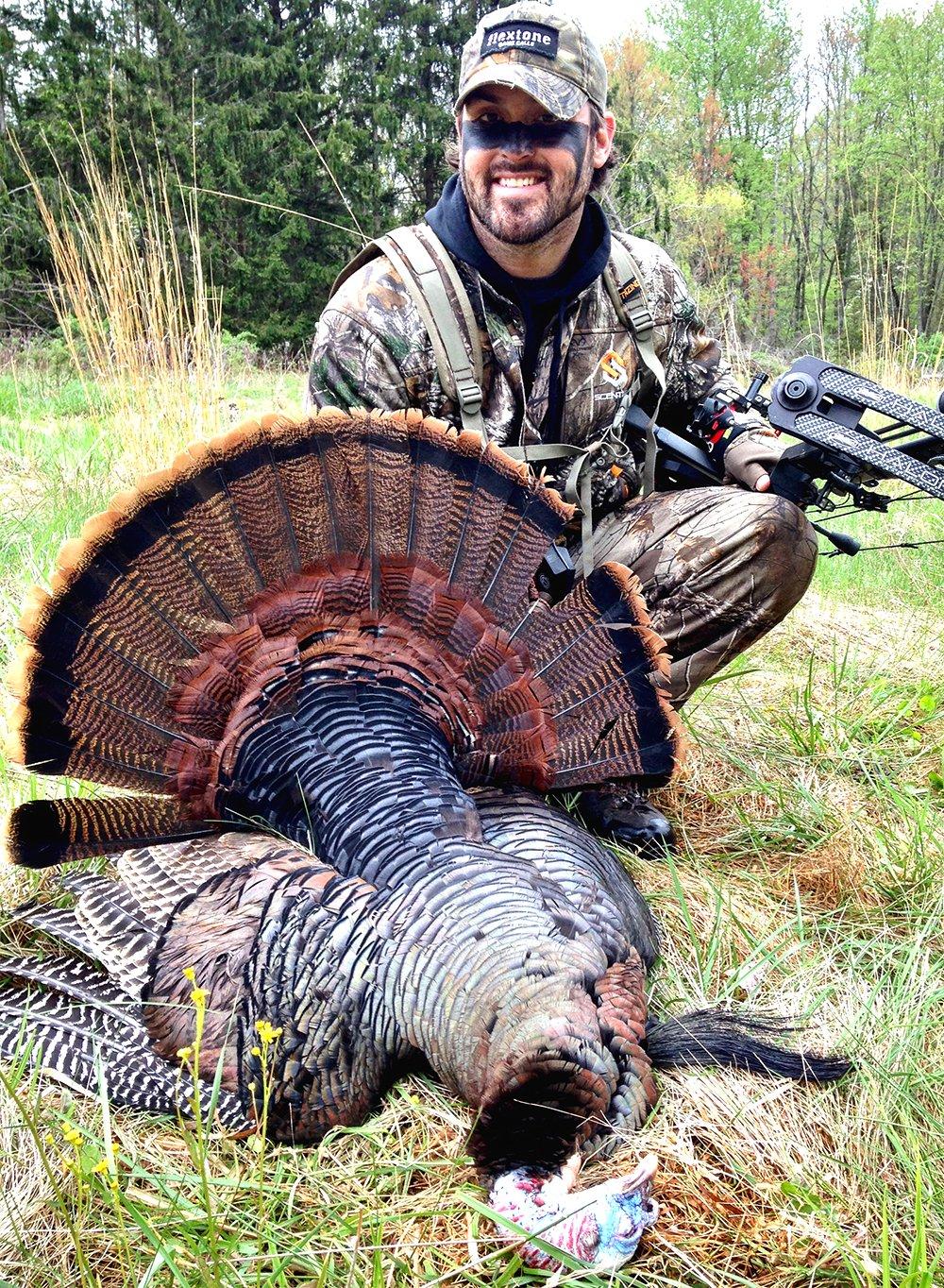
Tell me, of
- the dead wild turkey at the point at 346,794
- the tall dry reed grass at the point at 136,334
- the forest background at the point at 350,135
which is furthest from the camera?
the forest background at the point at 350,135

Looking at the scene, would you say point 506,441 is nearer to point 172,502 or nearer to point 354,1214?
point 172,502

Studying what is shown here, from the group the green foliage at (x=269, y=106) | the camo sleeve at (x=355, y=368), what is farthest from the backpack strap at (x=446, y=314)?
the green foliage at (x=269, y=106)

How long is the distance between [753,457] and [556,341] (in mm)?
850

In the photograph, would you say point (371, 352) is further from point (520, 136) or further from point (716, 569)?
point (716, 569)

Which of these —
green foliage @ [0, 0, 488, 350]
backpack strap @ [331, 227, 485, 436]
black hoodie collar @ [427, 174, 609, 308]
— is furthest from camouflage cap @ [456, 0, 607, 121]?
green foliage @ [0, 0, 488, 350]

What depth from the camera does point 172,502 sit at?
226 cm

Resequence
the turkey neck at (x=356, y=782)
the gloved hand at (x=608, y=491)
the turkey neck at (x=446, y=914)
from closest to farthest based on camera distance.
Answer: the turkey neck at (x=446, y=914), the turkey neck at (x=356, y=782), the gloved hand at (x=608, y=491)

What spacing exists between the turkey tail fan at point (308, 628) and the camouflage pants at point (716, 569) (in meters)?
0.98

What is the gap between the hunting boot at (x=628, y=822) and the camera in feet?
10.1

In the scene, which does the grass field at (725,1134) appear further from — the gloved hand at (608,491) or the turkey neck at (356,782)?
the gloved hand at (608,491)

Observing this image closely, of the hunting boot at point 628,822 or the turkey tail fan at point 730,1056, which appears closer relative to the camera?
the turkey tail fan at point 730,1056

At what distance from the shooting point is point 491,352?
3457 millimetres

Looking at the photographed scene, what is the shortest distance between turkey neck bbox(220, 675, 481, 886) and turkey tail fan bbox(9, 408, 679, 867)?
1.4 inches

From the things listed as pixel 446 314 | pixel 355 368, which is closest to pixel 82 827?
pixel 355 368
